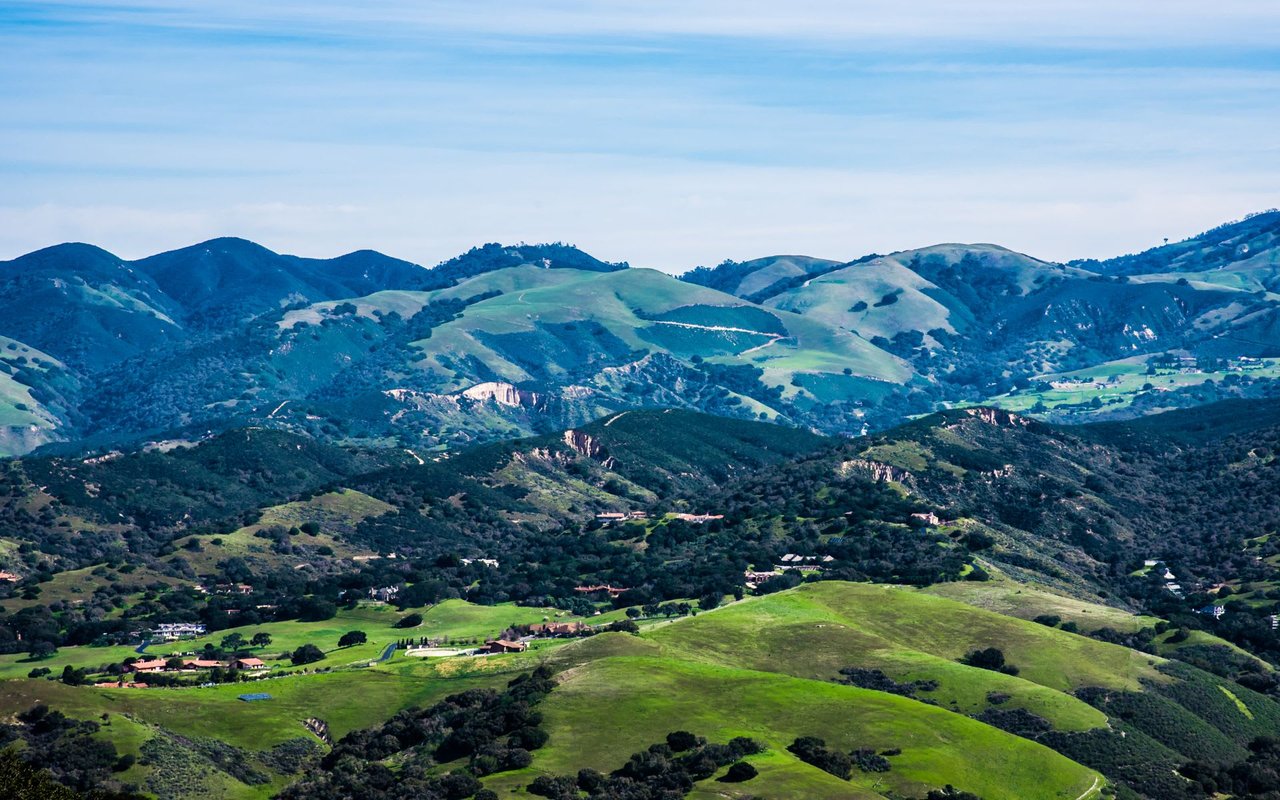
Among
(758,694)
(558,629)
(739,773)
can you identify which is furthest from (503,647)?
(739,773)

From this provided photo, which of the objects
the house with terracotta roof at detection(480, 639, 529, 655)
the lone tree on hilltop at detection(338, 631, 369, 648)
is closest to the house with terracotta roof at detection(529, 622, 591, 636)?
the house with terracotta roof at detection(480, 639, 529, 655)

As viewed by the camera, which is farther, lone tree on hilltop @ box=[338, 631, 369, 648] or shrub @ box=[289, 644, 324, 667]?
lone tree on hilltop @ box=[338, 631, 369, 648]

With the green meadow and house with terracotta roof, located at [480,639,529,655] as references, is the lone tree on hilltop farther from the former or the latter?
house with terracotta roof, located at [480,639,529,655]

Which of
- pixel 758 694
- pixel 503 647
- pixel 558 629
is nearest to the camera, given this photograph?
pixel 758 694

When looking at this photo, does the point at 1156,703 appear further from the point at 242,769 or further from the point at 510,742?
the point at 242,769

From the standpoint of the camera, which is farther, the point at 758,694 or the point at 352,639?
the point at 352,639

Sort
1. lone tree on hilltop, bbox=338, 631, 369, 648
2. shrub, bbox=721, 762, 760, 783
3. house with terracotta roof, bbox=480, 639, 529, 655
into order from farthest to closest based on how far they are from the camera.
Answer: lone tree on hilltop, bbox=338, 631, 369, 648 < house with terracotta roof, bbox=480, 639, 529, 655 < shrub, bbox=721, 762, 760, 783

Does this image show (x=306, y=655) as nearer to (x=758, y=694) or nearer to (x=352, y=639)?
(x=352, y=639)

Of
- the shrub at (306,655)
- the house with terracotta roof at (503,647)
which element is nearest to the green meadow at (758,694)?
the shrub at (306,655)

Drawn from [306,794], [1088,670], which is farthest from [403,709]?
[1088,670]

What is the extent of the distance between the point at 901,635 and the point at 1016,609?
89.9 feet

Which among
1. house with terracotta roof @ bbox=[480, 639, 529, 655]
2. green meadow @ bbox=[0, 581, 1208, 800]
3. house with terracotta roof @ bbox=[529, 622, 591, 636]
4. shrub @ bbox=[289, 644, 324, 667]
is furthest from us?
house with terracotta roof @ bbox=[529, 622, 591, 636]

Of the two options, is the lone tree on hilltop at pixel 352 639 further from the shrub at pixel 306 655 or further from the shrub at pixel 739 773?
the shrub at pixel 739 773

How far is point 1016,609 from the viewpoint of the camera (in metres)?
200
